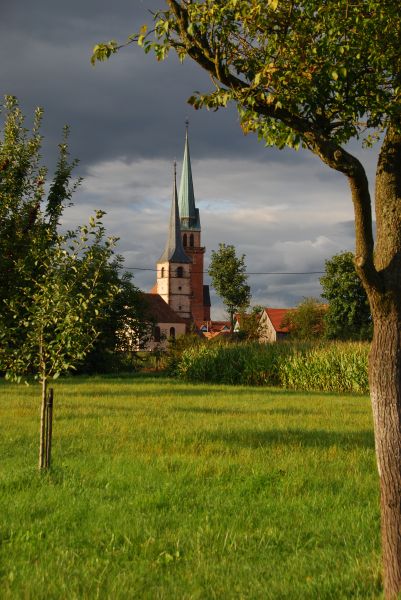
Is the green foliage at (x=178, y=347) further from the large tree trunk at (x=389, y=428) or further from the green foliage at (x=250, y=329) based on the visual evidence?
the large tree trunk at (x=389, y=428)

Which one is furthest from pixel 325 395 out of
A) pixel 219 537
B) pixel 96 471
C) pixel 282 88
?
pixel 282 88

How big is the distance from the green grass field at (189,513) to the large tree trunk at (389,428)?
0.43m

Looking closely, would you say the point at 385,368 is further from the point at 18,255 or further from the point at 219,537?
the point at 18,255

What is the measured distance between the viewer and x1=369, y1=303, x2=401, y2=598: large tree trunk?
591 cm

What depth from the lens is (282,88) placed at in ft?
21.8

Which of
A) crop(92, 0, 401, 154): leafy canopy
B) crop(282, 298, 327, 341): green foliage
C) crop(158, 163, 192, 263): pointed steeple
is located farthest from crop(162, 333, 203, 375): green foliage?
crop(158, 163, 192, 263): pointed steeple

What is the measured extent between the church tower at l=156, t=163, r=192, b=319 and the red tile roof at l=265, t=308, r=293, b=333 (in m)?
44.0

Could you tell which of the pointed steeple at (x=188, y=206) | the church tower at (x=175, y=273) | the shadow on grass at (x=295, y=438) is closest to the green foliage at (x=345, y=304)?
the shadow on grass at (x=295, y=438)

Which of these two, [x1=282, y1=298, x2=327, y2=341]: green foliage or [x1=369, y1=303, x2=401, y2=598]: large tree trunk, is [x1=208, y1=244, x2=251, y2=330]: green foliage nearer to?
[x1=282, y1=298, x2=327, y2=341]: green foliage

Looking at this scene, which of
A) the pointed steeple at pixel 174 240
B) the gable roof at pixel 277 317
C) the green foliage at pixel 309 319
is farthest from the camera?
the pointed steeple at pixel 174 240

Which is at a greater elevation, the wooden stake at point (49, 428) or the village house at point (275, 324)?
the village house at point (275, 324)

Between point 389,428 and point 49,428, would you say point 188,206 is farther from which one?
point 389,428

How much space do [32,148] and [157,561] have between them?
37.5 feet

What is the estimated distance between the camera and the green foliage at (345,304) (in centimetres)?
6912
